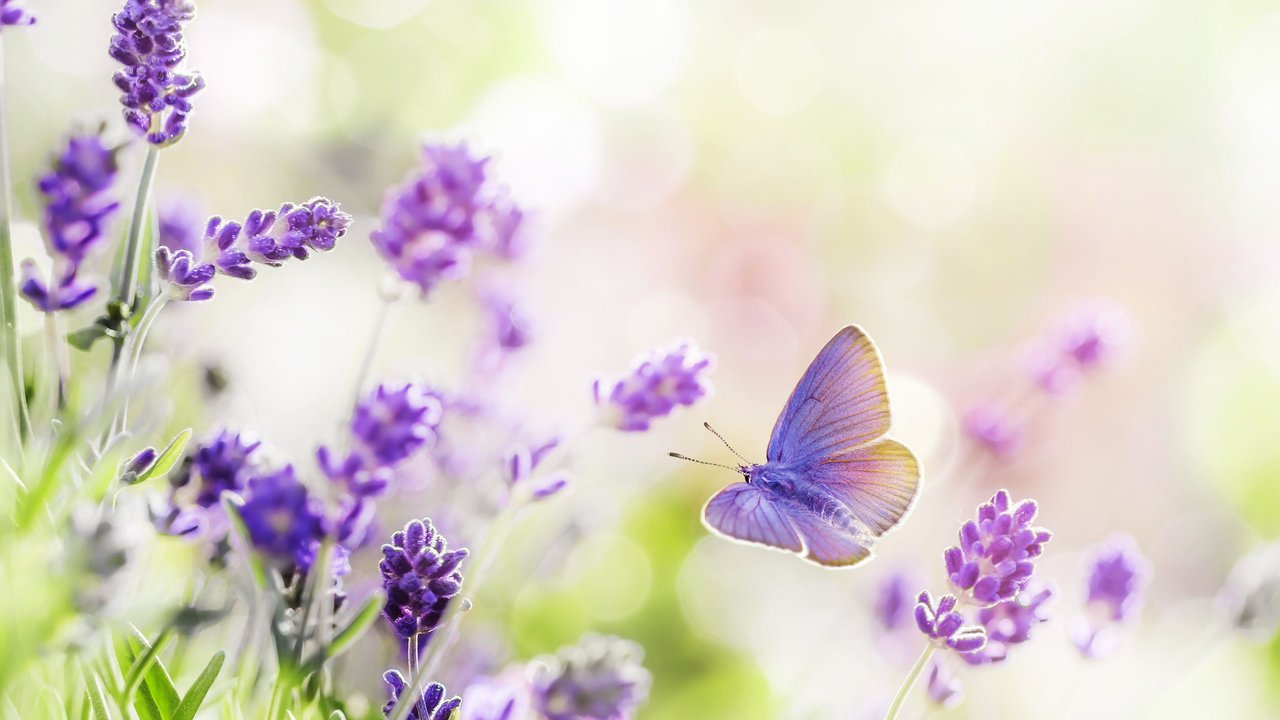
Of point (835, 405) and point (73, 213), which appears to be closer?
point (73, 213)

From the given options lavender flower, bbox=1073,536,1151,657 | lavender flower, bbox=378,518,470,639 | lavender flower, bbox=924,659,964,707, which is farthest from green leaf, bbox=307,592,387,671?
lavender flower, bbox=1073,536,1151,657

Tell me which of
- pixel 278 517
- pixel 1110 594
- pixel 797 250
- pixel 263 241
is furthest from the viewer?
pixel 797 250

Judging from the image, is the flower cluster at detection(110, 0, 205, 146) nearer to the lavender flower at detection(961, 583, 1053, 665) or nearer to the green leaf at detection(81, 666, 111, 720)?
the green leaf at detection(81, 666, 111, 720)

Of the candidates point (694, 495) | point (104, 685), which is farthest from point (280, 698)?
point (694, 495)

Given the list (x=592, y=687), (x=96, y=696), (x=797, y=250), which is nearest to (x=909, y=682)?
(x=592, y=687)

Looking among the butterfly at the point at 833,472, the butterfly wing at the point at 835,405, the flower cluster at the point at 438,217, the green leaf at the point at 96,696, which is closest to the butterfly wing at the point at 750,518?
the butterfly at the point at 833,472

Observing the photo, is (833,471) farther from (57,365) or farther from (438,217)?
(57,365)
